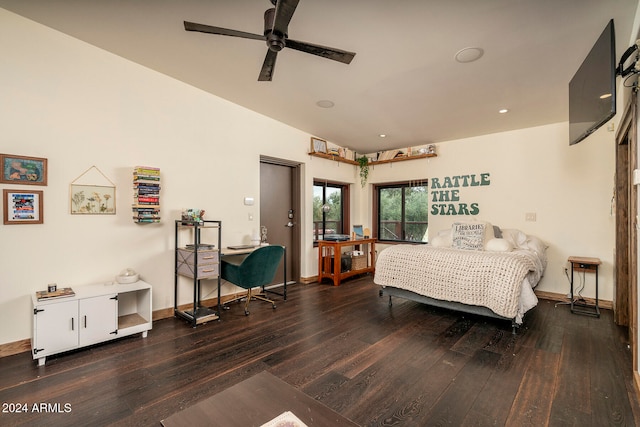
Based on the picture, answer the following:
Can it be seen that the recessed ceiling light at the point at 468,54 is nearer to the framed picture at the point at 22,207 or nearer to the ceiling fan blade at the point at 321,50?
the ceiling fan blade at the point at 321,50

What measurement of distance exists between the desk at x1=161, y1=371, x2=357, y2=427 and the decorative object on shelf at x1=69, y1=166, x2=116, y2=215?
2.42 meters

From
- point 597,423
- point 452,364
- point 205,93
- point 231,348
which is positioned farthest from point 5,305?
point 597,423

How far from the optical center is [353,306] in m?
3.69

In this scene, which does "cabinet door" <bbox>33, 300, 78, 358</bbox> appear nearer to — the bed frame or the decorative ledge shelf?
the bed frame

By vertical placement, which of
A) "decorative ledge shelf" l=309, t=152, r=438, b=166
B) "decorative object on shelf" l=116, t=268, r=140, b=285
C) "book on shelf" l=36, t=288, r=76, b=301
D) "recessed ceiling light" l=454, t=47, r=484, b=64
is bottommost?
"book on shelf" l=36, t=288, r=76, b=301

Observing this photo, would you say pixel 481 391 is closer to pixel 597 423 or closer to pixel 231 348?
pixel 597 423

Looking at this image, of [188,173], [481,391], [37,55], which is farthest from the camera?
[188,173]

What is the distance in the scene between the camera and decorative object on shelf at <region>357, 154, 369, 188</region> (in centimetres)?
606

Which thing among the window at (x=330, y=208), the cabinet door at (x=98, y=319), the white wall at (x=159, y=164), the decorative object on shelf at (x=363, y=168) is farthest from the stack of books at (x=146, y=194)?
the decorative object on shelf at (x=363, y=168)

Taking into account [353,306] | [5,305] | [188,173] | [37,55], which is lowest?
[353,306]

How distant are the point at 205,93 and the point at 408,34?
2452 mm

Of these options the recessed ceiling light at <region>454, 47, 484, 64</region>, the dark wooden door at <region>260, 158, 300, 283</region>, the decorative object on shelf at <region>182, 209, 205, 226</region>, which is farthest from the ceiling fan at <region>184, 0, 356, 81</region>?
the dark wooden door at <region>260, 158, 300, 283</region>

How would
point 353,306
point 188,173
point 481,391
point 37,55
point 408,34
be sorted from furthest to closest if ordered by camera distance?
1. point 353,306
2. point 188,173
3. point 37,55
4. point 408,34
5. point 481,391

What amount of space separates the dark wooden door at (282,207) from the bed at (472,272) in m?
1.75
